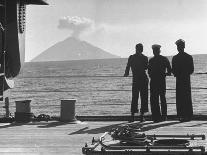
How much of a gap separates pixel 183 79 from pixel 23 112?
3837 millimetres

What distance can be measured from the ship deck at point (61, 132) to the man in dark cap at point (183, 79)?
264 mm

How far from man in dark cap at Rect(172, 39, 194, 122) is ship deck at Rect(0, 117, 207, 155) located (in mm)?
264

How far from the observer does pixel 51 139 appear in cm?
824

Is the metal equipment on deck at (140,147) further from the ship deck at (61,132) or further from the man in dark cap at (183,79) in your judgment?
the man in dark cap at (183,79)

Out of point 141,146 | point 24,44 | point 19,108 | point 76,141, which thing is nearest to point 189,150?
point 141,146

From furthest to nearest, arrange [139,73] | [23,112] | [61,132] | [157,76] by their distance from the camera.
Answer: [23,112]
[139,73]
[157,76]
[61,132]

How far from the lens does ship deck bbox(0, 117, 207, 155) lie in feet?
23.7

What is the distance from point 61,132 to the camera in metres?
9.22

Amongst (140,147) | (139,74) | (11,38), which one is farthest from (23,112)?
(140,147)

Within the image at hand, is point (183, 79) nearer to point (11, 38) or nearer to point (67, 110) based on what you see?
point (67, 110)

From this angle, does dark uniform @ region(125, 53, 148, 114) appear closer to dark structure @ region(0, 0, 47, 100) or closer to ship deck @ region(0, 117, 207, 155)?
ship deck @ region(0, 117, 207, 155)

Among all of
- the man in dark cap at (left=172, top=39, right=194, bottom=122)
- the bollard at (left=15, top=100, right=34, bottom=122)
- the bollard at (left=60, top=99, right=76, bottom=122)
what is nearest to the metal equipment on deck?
the man in dark cap at (left=172, top=39, right=194, bottom=122)

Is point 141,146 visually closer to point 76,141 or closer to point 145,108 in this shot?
point 76,141

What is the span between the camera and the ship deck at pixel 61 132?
23.7 ft
